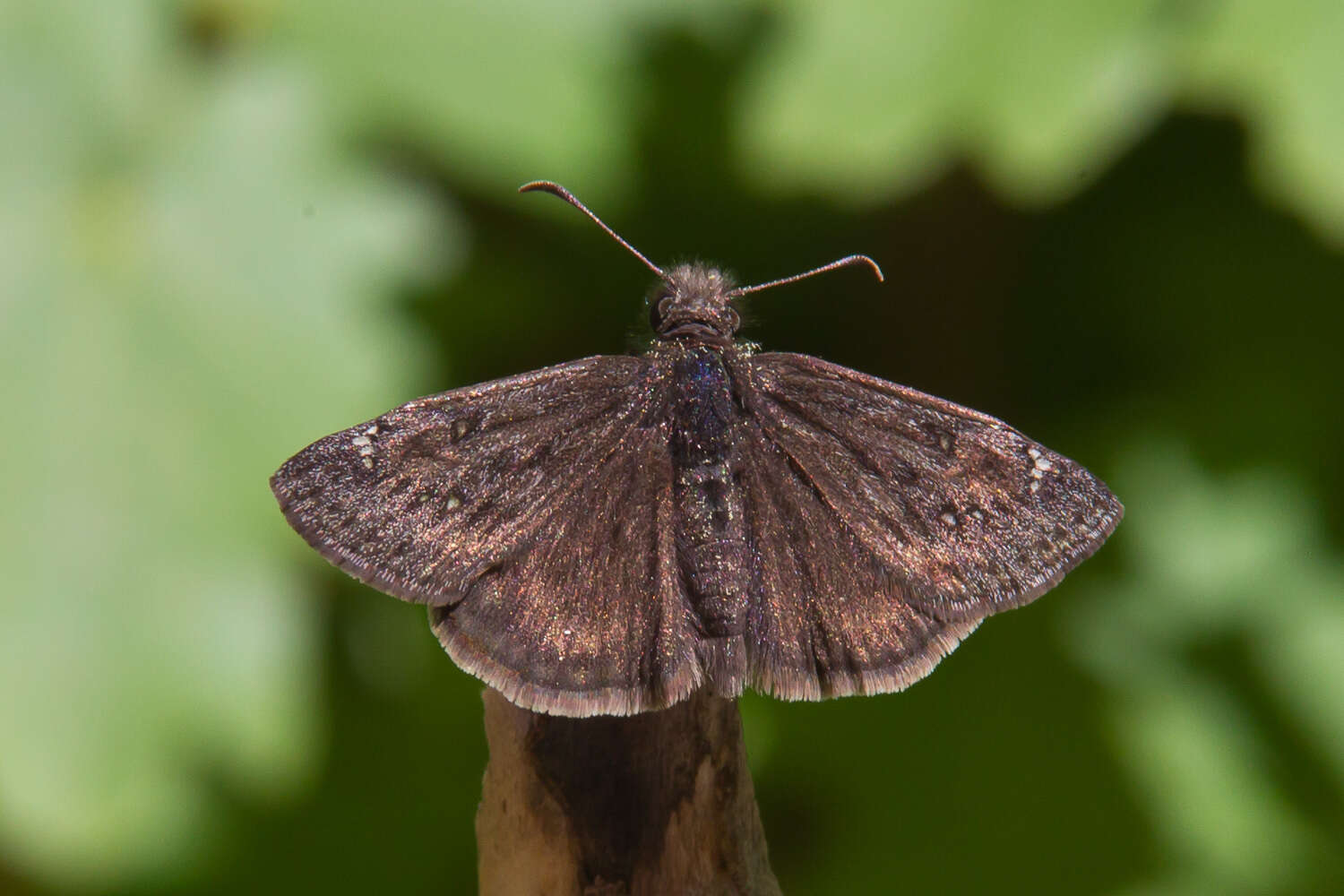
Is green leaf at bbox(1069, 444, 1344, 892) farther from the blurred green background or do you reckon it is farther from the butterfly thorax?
the butterfly thorax

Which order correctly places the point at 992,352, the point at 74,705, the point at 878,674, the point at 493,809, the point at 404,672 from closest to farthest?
the point at 878,674, the point at 493,809, the point at 74,705, the point at 404,672, the point at 992,352

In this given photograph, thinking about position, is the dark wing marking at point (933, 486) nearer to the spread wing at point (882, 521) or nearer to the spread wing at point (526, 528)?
the spread wing at point (882, 521)

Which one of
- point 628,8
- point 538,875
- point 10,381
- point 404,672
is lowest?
point 538,875

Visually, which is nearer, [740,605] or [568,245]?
[740,605]

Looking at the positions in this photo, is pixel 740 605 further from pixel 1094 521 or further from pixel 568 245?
pixel 568 245

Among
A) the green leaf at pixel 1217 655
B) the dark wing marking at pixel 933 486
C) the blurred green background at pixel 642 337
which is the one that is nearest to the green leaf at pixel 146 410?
the blurred green background at pixel 642 337

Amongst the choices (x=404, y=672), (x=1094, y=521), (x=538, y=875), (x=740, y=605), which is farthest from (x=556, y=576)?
(x=404, y=672)
